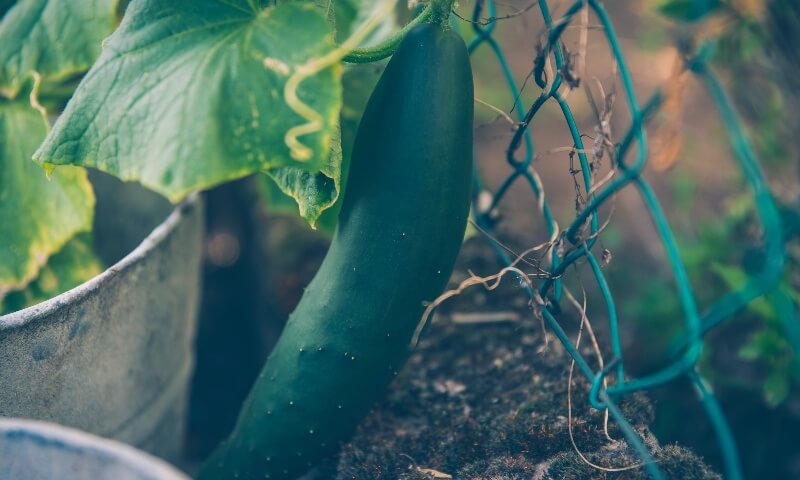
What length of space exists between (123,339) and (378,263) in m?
0.45

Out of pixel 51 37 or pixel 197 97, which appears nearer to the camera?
pixel 197 97

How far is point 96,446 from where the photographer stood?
23.5 inches

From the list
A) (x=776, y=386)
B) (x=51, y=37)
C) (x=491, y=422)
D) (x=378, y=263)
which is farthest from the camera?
(x=776, y=386)

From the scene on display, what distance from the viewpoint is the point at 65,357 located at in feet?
3.02

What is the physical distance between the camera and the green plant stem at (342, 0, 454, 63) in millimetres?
815

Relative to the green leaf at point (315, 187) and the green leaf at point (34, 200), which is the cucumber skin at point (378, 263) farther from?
the green leaf at point (34, 200)

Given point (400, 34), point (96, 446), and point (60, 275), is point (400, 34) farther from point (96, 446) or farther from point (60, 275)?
point (60, 275)

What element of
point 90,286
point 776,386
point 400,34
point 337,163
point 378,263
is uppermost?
point 400,34

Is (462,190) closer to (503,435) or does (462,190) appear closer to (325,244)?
(503,435)

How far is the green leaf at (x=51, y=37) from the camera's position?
1044 millimetres

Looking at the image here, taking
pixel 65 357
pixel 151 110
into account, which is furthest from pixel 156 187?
pixel 65 357

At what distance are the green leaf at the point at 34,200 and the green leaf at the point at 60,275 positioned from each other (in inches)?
1.5

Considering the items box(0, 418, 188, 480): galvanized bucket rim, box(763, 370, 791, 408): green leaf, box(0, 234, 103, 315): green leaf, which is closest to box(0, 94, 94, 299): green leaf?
box(0, 234, 103, 315): green leaf

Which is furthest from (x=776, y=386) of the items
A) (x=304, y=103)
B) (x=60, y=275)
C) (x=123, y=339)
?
(x=60, y=275)
